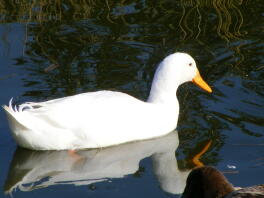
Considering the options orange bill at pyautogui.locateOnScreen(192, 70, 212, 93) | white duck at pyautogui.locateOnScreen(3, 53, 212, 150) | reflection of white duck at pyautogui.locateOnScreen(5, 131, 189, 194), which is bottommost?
reflection of white duck at pyautogui.locateOnScreen(5, 131, 189, 194)

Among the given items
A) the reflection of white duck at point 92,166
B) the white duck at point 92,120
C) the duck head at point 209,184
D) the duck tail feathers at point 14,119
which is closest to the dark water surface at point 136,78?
the reflection of white duck at point 92,166

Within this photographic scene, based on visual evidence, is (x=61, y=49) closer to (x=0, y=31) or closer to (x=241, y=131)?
(x=0, y=31)

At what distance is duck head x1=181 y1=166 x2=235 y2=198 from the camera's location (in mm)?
5707

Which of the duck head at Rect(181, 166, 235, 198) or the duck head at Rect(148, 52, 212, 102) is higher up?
the duck head at Rect(148, 52, 212, 102)

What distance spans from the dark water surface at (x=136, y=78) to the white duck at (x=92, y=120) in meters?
0.13

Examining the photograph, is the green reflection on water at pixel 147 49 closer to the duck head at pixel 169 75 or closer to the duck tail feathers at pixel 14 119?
the duck head at pixel 169 75

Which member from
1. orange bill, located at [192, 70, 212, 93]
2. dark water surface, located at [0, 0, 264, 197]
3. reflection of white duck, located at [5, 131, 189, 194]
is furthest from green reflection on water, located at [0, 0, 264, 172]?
reflection of white duck, located at [5, 131, 189, 194]

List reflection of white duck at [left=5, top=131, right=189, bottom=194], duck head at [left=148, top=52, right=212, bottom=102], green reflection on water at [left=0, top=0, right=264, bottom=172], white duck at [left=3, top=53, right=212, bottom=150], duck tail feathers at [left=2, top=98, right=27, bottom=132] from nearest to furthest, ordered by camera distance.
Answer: reflection of white duck at [left=5, top=131, right=189, bottom=194]
duck tail feathers at [left=2, top=98, right=27, bottom=132]
white duck at [left=3, top=53, right=212, bottom=150]
duck head at [left=148, top=52, right=212, bottom=102]
green reflection on water at [left=0, top=0, right=264, bottom=172]

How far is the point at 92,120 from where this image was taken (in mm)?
7594

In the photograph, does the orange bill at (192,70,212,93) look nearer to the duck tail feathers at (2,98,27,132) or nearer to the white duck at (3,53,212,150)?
the white duck at (3,53,212,150)

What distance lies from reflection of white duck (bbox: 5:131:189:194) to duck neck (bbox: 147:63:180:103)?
55cm

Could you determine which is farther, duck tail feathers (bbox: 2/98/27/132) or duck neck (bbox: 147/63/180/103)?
duck neck (bbox: 147/63/180/103)

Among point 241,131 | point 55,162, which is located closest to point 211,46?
point 241,131

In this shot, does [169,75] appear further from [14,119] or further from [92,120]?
[14,119]
